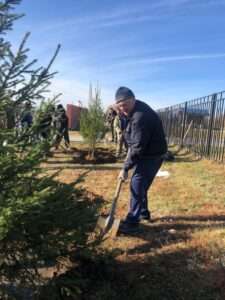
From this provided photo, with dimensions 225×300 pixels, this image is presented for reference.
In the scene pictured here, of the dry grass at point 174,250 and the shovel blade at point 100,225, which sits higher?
the shovel blade at point 100,225

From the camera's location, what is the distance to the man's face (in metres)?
4.59

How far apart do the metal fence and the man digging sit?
6.41 meters

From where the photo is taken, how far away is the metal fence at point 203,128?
450 inches

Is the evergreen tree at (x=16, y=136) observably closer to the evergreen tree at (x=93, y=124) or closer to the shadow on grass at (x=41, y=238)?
the shadow on grass at (x=41, y=238)

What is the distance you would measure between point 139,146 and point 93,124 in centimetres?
892

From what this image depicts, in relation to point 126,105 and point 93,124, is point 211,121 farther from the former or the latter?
point 126,105

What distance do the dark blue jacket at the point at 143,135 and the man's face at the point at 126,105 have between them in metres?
0.06

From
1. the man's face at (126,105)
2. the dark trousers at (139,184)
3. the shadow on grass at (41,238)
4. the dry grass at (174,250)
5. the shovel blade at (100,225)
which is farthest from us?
the dark trousers at (139,184)

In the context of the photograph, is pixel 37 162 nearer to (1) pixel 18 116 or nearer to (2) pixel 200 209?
(1) pixel 18 116

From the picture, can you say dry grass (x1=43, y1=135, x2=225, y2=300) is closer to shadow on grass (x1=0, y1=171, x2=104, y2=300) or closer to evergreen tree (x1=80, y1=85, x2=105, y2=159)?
shadow on grass (x1=0, y1=171, x2=104, y2=300)

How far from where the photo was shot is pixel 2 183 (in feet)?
9.59

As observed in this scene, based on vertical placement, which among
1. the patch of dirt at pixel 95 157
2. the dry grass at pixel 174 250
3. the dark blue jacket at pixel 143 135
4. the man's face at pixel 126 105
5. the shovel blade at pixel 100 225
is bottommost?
the dry grass at pixel 174 250

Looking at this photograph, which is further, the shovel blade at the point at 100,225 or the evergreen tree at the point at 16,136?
the shovel blade at the point at 100,225

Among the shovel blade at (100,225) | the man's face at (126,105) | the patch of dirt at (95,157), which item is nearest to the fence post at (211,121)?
the patch of dirt at (95,157)
